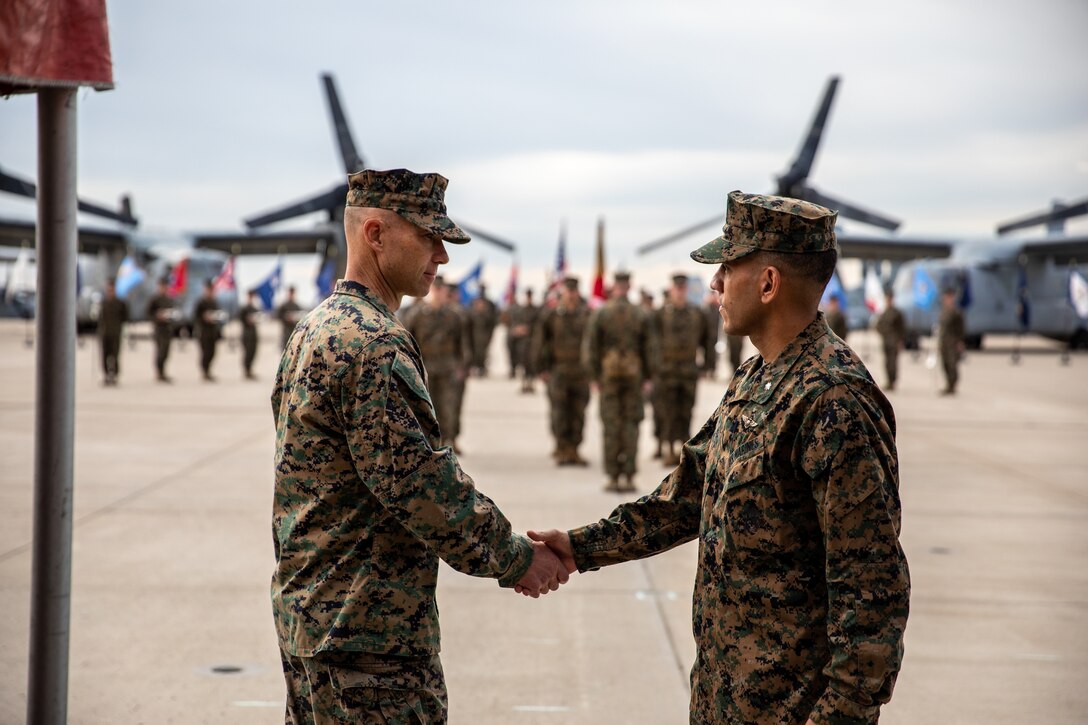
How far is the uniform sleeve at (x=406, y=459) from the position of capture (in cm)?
245

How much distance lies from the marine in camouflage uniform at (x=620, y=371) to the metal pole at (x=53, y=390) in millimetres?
6496

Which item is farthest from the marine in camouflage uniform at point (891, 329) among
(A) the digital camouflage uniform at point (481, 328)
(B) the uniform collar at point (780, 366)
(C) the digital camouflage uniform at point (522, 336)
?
(B) the uniform collar at point (780, 366)

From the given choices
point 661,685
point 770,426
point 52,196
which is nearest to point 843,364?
point 770,426

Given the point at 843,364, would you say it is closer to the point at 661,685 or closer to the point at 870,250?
the point at 661,685

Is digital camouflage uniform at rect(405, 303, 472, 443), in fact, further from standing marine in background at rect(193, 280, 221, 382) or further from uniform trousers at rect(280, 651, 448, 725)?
standing marine in background at rect(193, 280, 221, 382)

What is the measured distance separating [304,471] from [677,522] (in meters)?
0.95

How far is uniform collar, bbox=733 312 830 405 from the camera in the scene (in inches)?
94.2

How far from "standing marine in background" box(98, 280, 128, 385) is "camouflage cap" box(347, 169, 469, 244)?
1820cm

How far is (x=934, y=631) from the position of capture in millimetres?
5672

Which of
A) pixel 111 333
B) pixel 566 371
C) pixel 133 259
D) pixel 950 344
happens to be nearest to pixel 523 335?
pixel 111 333

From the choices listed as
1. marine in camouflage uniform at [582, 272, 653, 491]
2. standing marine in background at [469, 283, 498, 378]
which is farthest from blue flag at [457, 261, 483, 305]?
marine in camouflage uniform at [582, 272, 653, 491]

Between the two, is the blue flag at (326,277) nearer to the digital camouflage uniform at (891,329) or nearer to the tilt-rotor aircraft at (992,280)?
the tilt-rotor aircraft at (992,280)

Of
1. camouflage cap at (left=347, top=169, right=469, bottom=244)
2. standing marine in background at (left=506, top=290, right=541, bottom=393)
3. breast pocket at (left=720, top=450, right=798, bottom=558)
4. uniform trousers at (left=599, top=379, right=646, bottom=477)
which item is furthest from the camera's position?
standing marine in background at (left=506, top=290, right=541, bottom=393)

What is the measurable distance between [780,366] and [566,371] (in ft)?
30.7
